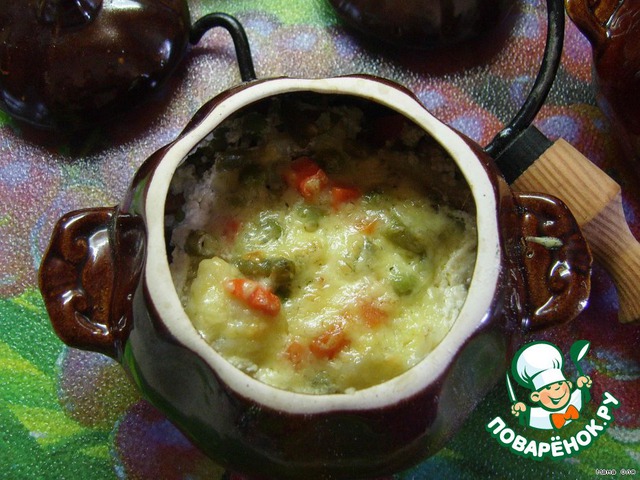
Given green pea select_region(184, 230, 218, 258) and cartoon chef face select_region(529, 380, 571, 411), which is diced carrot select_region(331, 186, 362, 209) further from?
cartoon chef face select_region(529, 380, 571, 411)

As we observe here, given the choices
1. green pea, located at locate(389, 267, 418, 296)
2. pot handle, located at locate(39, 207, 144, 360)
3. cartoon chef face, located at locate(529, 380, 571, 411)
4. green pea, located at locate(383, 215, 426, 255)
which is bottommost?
cartoon chef face, located at locate(529, 380, 571, 411)

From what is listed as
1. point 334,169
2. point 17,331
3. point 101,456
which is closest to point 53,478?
point 101,456

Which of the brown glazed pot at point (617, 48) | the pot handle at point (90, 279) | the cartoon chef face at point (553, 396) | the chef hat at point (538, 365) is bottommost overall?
the cartoon chef face at point (553, 396)

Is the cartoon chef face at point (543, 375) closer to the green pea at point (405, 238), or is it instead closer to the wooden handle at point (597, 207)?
the wooden handle at point (597, 207)

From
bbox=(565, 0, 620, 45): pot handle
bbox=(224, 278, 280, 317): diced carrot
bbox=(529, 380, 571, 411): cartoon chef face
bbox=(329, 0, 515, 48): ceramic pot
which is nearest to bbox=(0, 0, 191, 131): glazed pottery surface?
bbox=(329, 0, 515, 48): ceramic pot

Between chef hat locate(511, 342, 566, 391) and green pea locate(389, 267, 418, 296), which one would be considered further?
chef hat locate(511, 342, 566, 391)

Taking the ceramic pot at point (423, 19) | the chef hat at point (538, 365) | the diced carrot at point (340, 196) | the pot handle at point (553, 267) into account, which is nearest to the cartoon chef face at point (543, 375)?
the chef hat at point (538, 365)
